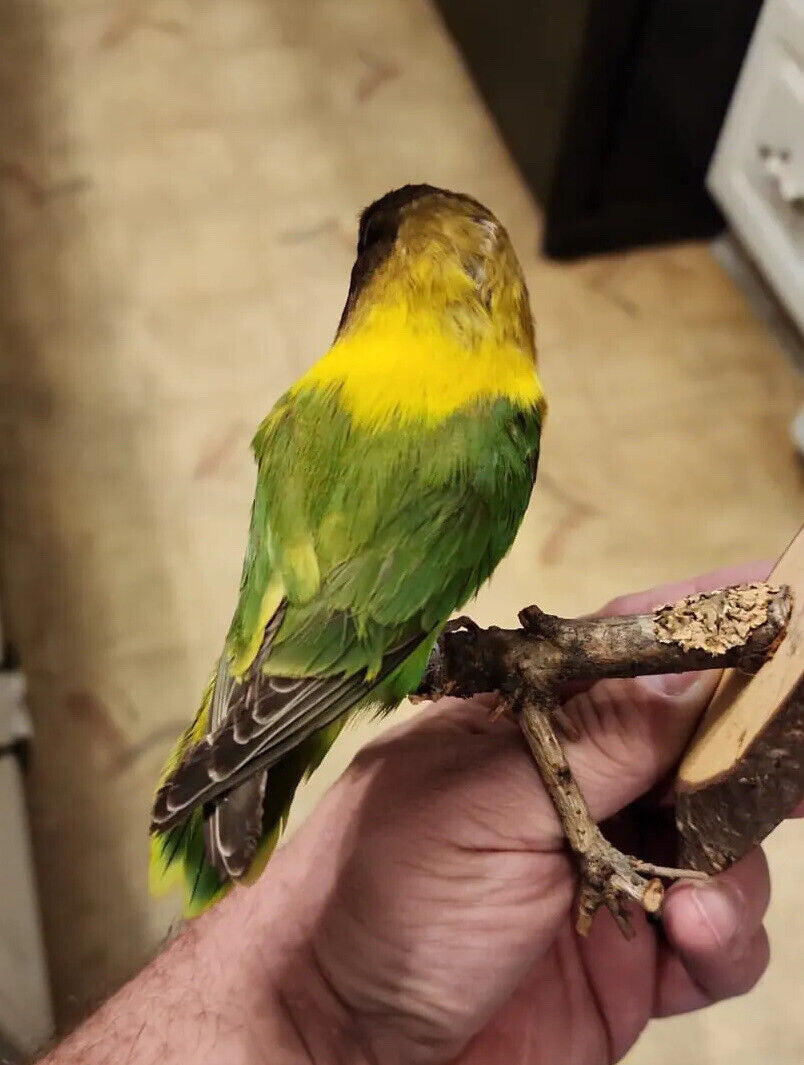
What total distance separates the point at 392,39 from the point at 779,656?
2.03 meters

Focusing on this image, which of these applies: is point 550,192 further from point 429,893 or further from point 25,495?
point 429,893

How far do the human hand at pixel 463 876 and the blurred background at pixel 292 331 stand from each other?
A: 52 centimetres

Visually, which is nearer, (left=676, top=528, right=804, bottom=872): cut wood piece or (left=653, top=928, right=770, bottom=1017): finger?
(left=676, top=528, right=804, bottom=872): cut wood piece

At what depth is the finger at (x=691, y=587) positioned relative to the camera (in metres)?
0.84

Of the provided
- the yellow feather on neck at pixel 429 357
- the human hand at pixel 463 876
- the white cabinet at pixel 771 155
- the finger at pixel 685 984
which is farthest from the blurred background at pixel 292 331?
the yellow feather on neck at pixel 429 357

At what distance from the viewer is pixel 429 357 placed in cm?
70

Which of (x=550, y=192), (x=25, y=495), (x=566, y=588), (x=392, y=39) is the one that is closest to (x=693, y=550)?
(x=566, y=588)

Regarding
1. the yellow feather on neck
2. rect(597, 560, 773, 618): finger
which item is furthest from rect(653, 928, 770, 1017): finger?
the yellow feather on neck

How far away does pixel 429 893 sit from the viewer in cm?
77

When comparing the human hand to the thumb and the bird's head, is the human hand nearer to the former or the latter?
the thumb

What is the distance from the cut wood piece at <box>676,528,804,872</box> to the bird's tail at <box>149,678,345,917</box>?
26 centimetres

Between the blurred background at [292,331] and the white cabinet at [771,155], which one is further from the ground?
the white cabinet at [771,155]

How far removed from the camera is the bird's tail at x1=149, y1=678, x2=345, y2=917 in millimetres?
679

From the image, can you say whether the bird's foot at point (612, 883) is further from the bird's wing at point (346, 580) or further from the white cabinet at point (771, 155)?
the white cabinet at point (771, 155)
